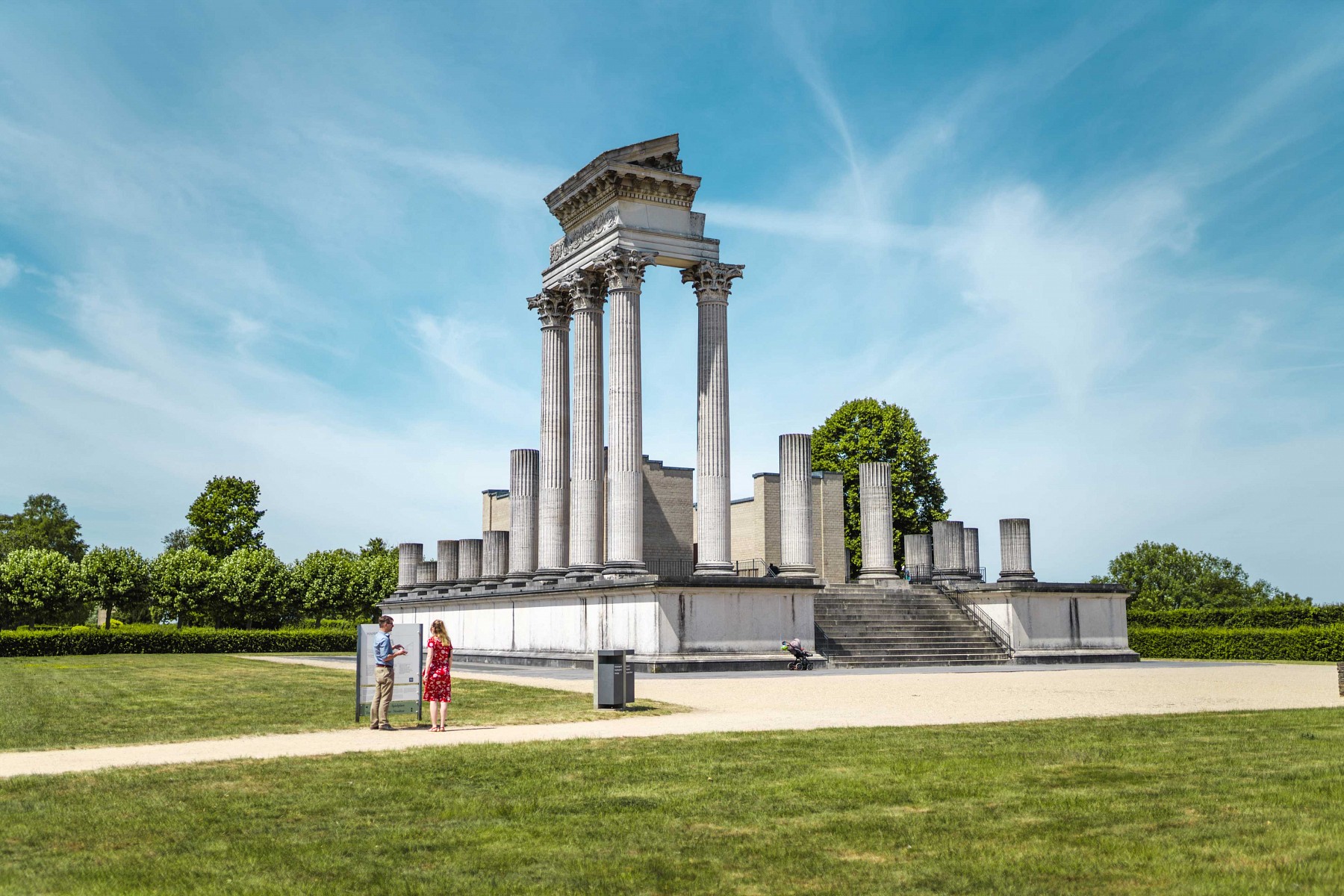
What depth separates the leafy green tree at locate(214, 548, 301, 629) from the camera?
8100 cm

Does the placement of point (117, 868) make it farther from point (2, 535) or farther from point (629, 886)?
point (2, 535)

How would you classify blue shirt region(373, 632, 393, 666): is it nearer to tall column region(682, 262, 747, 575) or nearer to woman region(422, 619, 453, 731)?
woman region(422, 619, 453, 731)

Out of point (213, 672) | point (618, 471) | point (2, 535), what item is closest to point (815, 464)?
point (618, 471)

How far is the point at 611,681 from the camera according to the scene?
2148cm

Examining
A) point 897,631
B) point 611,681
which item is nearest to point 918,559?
point 897,631

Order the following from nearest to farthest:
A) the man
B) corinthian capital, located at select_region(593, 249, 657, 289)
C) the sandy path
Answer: the sandy path < the man < corinthian capital, located at select_region(593, 249, 657, 289)

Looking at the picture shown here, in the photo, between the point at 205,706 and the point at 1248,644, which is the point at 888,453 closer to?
the point at 1248,644

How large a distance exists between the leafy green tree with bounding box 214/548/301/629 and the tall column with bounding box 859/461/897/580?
50389 mm

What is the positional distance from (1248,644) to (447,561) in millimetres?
36338

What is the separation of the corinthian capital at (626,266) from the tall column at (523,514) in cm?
1091

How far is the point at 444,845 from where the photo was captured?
9.13 m

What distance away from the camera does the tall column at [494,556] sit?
1984 inches

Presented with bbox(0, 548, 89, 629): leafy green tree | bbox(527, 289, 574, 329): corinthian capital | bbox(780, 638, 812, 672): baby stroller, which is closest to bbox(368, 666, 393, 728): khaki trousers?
bbox(780, 638, 812, 672): baby stroller

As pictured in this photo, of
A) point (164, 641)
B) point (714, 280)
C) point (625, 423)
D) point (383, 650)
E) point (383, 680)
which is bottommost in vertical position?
point (164, 641)
